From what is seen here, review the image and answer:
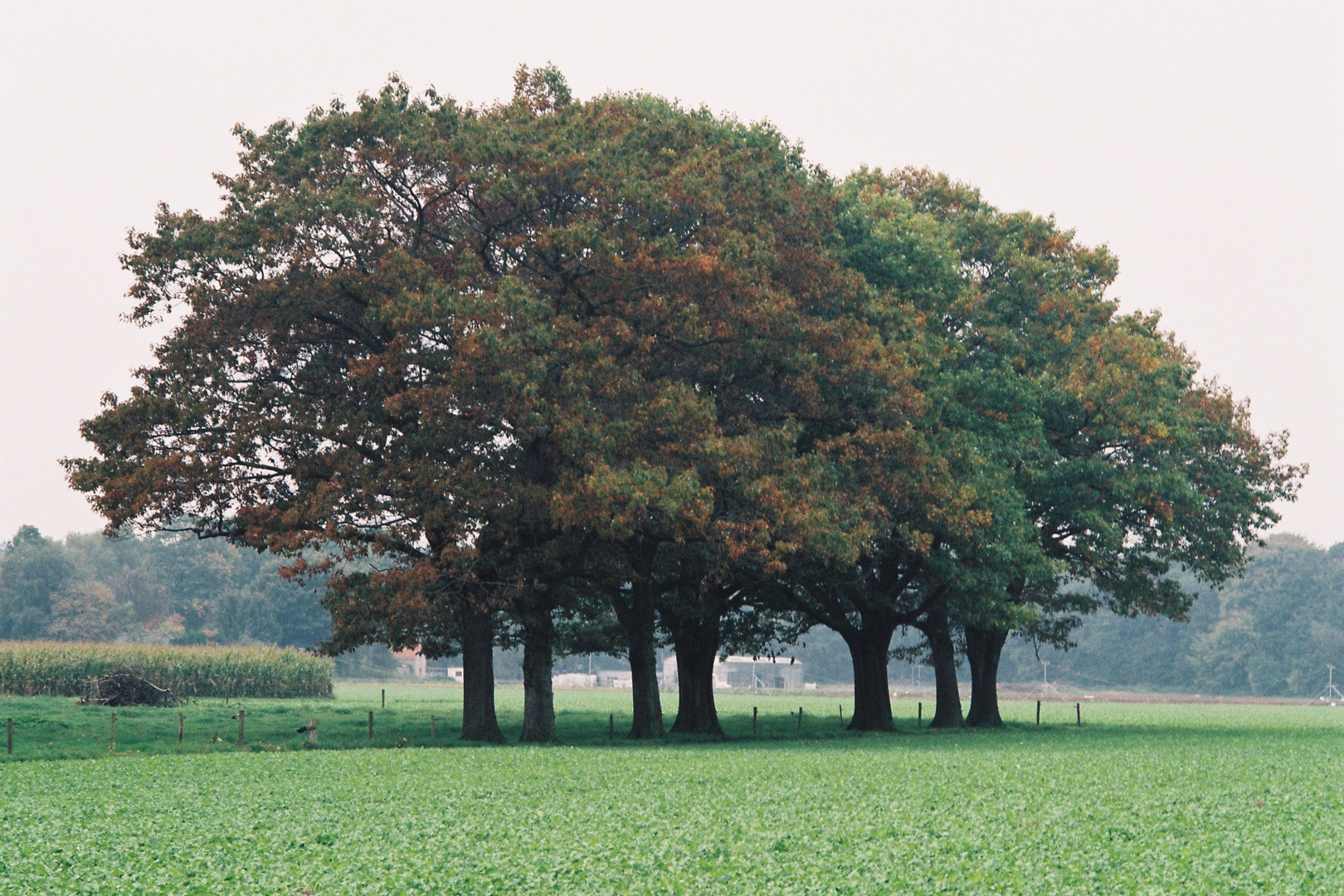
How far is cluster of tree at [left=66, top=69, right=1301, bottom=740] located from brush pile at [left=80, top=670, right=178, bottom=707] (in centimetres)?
1807

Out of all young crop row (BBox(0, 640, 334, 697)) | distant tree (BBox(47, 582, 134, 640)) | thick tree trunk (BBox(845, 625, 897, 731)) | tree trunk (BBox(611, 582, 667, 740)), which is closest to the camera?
tree trunk (BBox(611, 582, 667, 740))

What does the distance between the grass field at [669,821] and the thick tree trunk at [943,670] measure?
49.8ft

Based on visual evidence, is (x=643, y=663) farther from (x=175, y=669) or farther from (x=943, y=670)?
(x=175, y=669)

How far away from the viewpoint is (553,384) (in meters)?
33.2

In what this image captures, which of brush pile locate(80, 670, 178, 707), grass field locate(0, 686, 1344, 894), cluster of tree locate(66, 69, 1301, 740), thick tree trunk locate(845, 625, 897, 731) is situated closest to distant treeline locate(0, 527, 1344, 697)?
brush pile locate(80, 670, 178, 707)

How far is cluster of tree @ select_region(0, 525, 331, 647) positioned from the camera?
126188 millimetres

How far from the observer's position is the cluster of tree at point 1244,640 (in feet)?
454

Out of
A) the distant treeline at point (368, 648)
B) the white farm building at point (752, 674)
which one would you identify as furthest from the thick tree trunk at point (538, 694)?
the white farm building at point (752, 674)

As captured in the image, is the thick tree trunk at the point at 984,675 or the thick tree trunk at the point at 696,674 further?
the thick tree trunk at the point at 984,675

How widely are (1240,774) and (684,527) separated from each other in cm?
1445

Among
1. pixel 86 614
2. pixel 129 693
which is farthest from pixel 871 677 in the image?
pixel 86 614

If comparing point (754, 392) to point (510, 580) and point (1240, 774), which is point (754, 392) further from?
point (1240, 774)

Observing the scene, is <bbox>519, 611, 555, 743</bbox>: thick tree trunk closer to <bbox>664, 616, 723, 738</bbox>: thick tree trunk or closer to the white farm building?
<bbox>664, 616, 723, 738</bbox>: thick tree trunk

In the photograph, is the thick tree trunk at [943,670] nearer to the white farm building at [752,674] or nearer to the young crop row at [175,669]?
the young crop row at [175,669]
